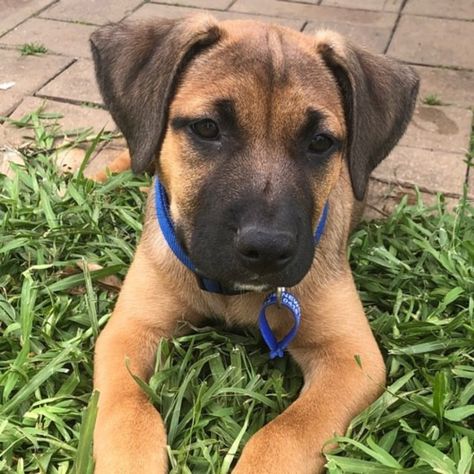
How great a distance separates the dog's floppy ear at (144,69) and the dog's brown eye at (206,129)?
175 millimetres

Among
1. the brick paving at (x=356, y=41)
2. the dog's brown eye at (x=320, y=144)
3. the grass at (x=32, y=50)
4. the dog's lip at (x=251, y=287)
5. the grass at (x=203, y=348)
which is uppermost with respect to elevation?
the dog's brown eye at (x=320, y=144)

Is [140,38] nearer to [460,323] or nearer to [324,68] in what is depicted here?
[324,68]

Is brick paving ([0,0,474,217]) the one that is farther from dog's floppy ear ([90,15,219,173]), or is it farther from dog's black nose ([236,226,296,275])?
dog's black nose ([236,226,296,275])

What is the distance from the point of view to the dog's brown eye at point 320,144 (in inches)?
114

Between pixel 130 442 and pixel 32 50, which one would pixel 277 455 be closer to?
pixel 130 442

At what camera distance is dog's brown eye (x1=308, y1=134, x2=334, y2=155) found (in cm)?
291

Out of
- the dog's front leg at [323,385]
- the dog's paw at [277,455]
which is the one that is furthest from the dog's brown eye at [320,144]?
the dog's paw at [277,455]

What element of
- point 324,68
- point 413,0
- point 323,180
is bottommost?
point 413,0

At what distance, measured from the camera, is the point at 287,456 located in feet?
8.51

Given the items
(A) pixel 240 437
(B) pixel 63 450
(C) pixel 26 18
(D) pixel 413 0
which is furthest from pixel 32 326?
(D) pixel 413 0

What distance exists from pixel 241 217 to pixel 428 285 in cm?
166

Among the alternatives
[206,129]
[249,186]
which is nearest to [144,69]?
[206,129]

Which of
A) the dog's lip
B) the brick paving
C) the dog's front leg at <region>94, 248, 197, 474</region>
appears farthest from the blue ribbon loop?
the brick paving

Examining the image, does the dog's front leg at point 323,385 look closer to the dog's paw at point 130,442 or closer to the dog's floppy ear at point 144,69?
the dog's paw at point 130,442
